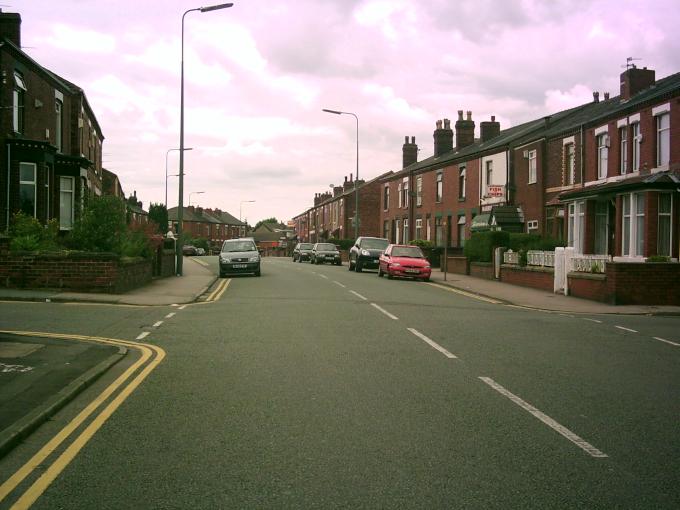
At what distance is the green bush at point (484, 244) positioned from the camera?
2981 centimetres

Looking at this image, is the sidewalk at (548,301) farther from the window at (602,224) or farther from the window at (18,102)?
the window at (18,102)

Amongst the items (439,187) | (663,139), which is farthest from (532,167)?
(439,187)

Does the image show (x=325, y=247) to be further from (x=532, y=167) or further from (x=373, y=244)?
(x=532, y=167)

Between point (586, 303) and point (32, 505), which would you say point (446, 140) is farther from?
point (32, 505)

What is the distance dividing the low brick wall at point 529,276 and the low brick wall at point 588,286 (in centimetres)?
147

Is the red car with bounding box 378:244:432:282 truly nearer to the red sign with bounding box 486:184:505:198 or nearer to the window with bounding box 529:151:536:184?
the red sign with bounding box 486:184:505:198

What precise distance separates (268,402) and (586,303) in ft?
49.2

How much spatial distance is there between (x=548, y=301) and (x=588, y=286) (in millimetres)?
1722

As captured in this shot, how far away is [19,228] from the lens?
20.3 meters

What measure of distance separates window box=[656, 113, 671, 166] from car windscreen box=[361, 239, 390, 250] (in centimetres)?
1559

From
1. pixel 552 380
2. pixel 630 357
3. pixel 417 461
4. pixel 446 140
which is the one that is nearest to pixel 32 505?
pixel 417 461

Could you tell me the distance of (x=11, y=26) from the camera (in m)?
28.3

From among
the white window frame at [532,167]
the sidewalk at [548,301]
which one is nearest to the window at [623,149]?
the sidewalk at [548,301]

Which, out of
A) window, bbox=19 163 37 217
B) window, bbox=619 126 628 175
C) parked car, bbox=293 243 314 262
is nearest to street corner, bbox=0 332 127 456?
window, bbox=19 163 37 217
